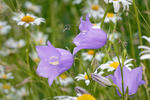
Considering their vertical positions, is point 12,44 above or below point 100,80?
below

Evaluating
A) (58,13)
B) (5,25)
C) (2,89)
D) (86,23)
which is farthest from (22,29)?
(58,13)

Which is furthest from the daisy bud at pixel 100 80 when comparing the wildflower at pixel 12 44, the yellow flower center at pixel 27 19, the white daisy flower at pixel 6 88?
the wildflower at pixel 12 44

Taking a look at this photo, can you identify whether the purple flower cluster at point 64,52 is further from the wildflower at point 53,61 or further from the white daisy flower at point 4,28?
the white daisy flower at point 4,28

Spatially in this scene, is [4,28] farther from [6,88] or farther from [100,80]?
[100,80]

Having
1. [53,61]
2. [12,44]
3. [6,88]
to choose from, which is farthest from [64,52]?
[12,44]

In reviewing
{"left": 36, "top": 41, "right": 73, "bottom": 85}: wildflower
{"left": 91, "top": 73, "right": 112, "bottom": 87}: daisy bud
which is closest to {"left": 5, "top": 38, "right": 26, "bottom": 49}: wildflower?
{"left": 36, "top": 41, "right": 73, "bottom": 85}: wildflower

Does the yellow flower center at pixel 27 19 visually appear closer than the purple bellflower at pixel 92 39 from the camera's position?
No

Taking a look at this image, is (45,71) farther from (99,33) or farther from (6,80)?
(6,80)
